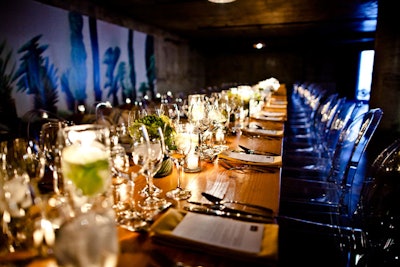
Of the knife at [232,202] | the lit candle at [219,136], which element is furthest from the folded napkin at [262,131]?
the knife at [232,202]

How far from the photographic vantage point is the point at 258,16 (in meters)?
8.55

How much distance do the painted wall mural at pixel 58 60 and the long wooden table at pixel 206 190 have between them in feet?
14.8

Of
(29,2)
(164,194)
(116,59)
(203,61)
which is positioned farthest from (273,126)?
(203,61)

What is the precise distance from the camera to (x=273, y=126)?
3.17 meters

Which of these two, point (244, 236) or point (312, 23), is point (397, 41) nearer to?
point (312, 23)

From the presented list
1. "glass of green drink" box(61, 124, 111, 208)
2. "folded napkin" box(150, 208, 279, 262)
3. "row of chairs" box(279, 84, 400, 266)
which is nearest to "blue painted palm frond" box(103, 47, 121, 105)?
"row of chairs" box(279, 84, 400, 266)

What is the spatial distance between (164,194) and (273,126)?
6.87 ft

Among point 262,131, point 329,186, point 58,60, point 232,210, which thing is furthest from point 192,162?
point 58,60

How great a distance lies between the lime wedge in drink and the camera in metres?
0.96

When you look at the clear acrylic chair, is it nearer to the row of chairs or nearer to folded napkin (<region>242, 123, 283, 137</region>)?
the row of chairs

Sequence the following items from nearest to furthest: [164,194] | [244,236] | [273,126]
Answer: [244,236], [164,194], [273,126]

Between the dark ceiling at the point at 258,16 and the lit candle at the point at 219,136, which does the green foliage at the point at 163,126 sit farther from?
the dark ceiling at the point at 258,16

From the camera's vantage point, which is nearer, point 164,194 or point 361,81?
point 164,194

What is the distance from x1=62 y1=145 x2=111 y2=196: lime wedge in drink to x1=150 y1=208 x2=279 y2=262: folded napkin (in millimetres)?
242
